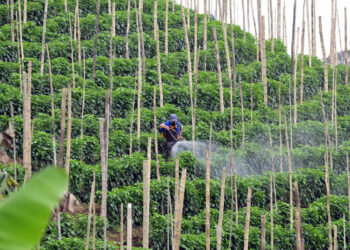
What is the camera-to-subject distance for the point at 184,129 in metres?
6.49

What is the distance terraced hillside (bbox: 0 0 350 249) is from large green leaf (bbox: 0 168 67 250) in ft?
11.2

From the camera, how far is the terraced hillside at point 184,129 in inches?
192

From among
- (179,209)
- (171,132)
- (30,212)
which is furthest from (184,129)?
(30,212)

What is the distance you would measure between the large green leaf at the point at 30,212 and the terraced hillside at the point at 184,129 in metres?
3.41

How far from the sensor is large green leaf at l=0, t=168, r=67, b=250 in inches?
20.6

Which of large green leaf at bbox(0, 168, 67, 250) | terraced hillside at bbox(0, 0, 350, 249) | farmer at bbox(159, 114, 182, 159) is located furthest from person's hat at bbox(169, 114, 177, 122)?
large green leaf at bbox(0, 168, 67, 250)

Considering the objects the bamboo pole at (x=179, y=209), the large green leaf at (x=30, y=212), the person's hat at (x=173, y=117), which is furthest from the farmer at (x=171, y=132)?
the large green leaf at (x=30, y=212)

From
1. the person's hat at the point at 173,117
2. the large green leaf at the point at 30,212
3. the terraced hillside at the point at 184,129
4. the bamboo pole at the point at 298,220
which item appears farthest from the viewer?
the person's hat at the point at 173,117

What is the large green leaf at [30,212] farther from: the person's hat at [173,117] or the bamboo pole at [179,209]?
the person's hat at [173,117]

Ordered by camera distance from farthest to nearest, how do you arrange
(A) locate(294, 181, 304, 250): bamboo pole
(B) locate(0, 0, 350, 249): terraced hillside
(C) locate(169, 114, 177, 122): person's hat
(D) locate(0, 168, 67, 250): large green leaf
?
(C) locate(169, 114, 177, 122): person's hat → (B) locate(0, 0, 350, 249): terraced hillside → (A) locate(294, 181, 304, 250): bamboo pole → (D) locate(0, 168, 67, 250): large green leaf

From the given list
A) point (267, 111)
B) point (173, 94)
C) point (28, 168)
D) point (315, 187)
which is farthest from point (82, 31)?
point (28, 168)

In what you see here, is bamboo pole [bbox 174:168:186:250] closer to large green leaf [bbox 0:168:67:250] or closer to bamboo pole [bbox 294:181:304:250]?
bamboo pole [bbox 294:181:304:250]

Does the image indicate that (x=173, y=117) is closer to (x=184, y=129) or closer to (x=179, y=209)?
(x=184, y=129)

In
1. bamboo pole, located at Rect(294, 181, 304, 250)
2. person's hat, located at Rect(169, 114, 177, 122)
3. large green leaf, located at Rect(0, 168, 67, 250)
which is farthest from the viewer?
person's hat, located at Rect(169, 114, 177, 122)
